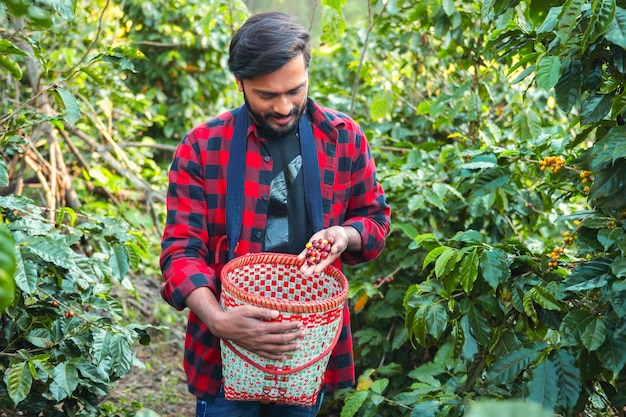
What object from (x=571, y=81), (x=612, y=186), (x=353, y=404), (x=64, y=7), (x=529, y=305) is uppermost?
(x=64, y=7)

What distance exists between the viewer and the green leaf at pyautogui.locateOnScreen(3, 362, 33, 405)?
68.9 inches

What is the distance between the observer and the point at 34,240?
1.85 m

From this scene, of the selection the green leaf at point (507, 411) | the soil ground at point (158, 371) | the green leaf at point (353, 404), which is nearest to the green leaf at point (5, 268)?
the green leaf at point (507, 411)

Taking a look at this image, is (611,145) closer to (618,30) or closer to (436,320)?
(618,30)

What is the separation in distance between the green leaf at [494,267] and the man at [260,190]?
278 mm

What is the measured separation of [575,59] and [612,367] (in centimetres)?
69

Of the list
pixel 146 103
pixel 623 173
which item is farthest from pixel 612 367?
pixel 146 103

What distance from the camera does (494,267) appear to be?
5.75 ft

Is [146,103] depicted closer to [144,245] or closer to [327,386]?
[144,245]

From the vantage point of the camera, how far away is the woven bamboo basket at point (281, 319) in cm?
153

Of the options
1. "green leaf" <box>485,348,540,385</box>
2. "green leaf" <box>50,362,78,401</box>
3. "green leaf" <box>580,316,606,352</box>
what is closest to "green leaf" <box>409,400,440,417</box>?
"green leaf" <box>485,348,540,385</box>

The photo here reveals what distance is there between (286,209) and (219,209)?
0.56 feet

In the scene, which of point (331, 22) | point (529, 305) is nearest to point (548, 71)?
point (529, 305)

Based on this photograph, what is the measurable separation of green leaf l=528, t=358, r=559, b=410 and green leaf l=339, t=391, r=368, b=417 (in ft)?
2.84
